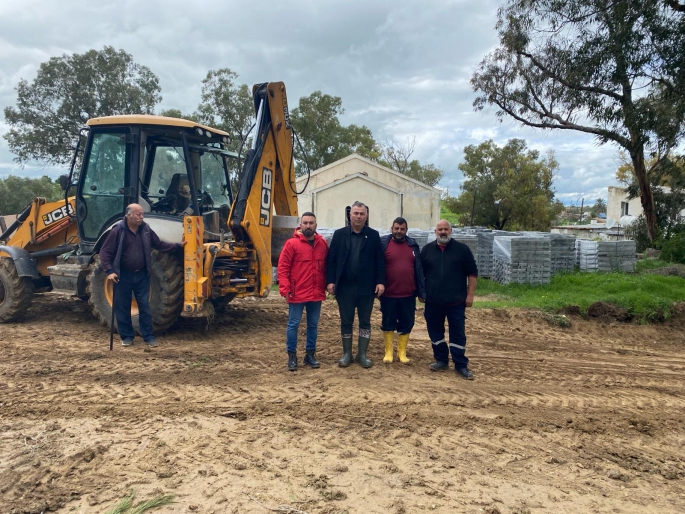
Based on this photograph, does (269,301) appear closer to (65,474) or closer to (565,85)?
(65,474)

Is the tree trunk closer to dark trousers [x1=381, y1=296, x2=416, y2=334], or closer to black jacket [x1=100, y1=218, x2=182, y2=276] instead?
dark trousers [x1=381, y1=296, x2=416, y2=334]

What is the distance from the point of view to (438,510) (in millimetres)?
3088

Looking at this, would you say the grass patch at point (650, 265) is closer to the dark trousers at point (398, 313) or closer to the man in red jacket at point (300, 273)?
the dark trousers at point (398, 313)

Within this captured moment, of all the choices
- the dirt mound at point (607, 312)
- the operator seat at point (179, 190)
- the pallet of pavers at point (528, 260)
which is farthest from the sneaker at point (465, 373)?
the pallet of pavers at point (528, 260)

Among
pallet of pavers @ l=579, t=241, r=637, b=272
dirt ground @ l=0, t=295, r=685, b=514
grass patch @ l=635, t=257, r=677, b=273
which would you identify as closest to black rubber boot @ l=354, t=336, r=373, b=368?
dirt ground @ l=0, t=295, r=685, b=514

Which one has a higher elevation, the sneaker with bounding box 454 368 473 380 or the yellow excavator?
the yellow excavator

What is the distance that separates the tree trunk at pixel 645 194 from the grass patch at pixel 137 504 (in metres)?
15.3

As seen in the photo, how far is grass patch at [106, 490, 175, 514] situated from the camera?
119 inches

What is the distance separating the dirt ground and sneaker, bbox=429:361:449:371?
0.12 m

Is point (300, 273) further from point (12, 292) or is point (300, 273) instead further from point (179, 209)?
point (12, 292)

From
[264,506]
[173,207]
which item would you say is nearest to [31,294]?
[173,207]

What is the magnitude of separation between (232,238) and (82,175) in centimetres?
230

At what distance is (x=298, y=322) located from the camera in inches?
222

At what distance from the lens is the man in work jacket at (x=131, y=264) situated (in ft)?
20.8
